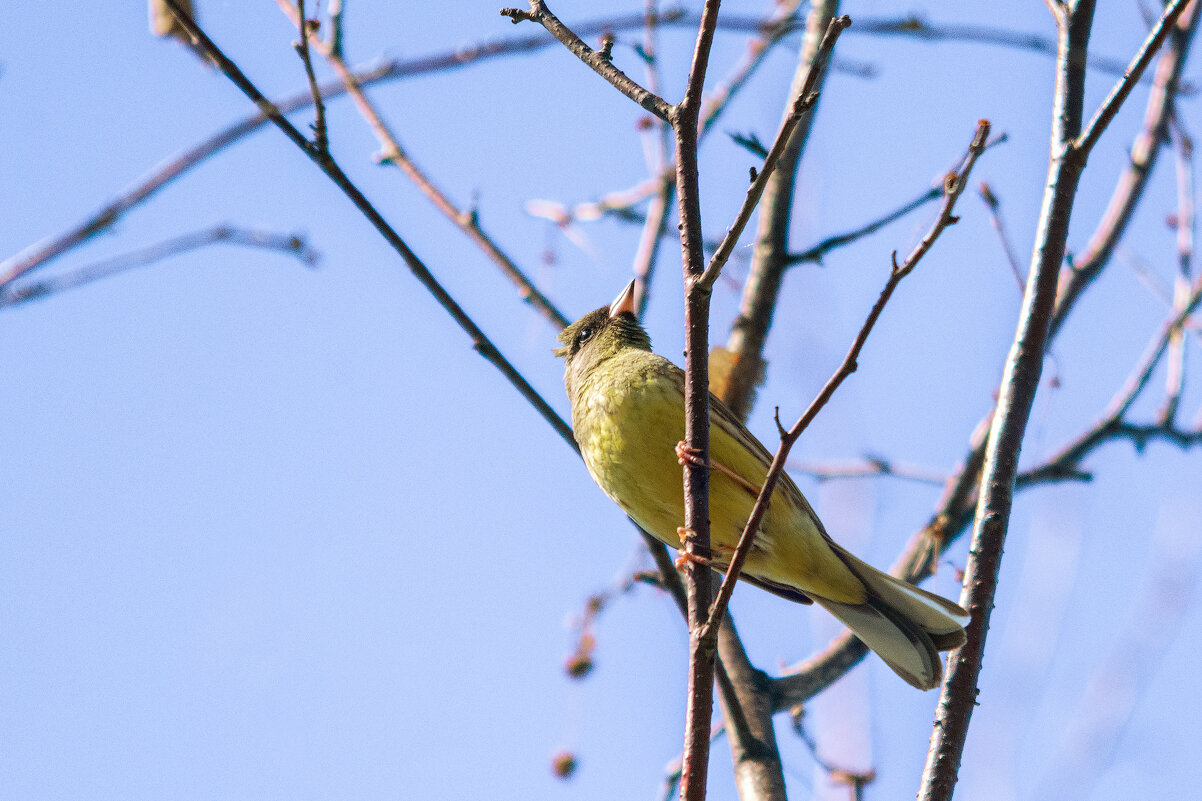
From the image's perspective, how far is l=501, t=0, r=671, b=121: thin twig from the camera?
284cm

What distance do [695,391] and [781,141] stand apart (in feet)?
2.21

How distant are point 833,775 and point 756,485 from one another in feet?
3.43

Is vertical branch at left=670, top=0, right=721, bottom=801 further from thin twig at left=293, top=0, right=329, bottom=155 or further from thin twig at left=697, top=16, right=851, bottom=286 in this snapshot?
thin twig at left=293, top=0, right=329, bottom=155

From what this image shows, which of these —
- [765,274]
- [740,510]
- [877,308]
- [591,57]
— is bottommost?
[877,308]

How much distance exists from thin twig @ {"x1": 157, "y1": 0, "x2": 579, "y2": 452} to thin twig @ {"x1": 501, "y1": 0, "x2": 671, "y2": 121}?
0.73 meters

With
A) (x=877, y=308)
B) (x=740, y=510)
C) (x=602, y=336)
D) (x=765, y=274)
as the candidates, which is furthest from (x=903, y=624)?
(x=877, y=308)

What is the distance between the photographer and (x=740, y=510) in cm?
436

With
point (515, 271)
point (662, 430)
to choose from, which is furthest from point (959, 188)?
point (515, 271)

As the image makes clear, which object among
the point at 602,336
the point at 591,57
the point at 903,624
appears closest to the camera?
the point at 591,57

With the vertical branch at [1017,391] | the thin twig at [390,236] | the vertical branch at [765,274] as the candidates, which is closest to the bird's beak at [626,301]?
the vertical branch at [765,274]

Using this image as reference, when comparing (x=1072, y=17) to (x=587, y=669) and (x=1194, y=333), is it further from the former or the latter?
(x=587, y=669)

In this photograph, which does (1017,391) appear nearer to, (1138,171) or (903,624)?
(903,624)

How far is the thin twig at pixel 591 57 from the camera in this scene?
2842mm

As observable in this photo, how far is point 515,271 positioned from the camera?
4.91 metres
